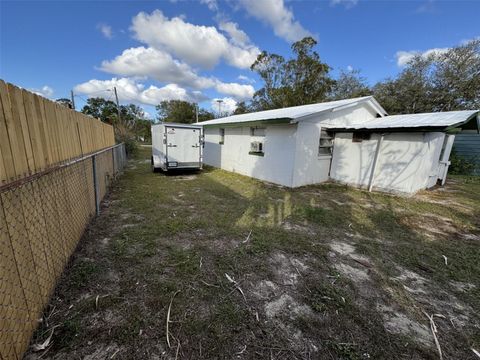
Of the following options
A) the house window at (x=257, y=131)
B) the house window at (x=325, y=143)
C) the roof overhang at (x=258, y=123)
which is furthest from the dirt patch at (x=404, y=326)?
the house window at (x=257, y=131)

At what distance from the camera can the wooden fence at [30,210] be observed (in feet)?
4.96

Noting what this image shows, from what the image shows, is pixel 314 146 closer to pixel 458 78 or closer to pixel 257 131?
pixel 257 131

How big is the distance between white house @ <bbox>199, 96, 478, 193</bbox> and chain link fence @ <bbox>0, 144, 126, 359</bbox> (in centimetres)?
610

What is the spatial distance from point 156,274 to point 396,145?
776cm

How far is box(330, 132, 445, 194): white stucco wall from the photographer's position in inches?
259

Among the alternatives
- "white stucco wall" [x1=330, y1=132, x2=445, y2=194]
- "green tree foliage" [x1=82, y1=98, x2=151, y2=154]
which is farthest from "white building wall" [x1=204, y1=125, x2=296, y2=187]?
"green tree foliage" [x1=82, y1=98, x2=151, y2=154]

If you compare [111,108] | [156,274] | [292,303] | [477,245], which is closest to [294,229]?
[292,303]

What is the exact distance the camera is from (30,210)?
1864mm

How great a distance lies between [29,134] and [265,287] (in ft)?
9.39

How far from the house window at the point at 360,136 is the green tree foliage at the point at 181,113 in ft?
116

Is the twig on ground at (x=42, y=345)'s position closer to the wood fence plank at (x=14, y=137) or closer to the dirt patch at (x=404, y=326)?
the wood fence plank at (x=14, y=137)

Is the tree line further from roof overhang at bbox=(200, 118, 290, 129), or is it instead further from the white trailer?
roof overhang at bbox=(200, 118, 290, 129)

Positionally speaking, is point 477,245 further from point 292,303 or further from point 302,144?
point 302,144

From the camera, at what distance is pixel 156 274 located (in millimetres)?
2682
